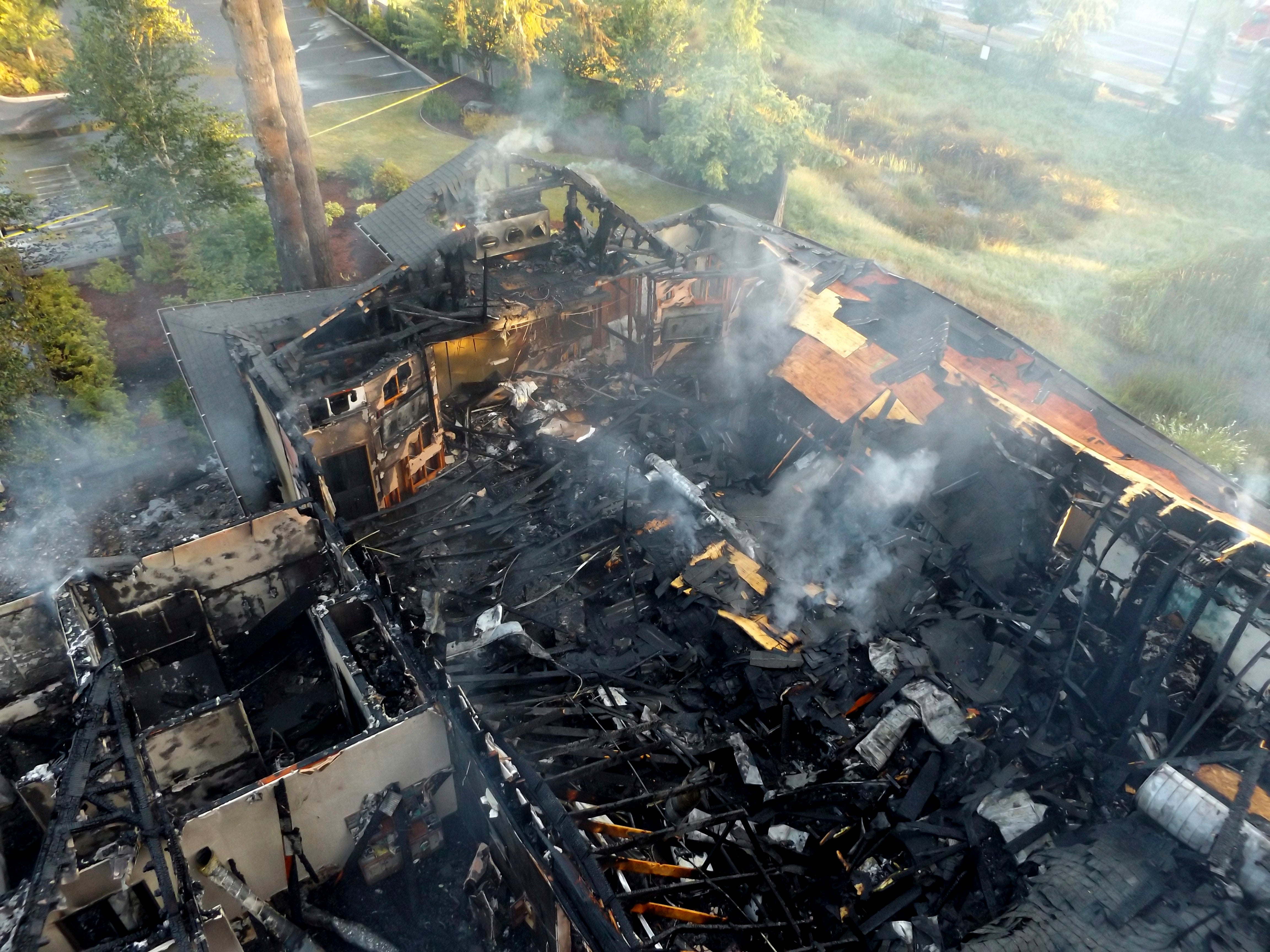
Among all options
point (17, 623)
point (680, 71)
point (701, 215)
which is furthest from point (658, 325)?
point (680, 71)

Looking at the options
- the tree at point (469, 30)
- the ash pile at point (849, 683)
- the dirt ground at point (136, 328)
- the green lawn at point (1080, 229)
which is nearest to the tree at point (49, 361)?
the dirt ground at point (136, 328)

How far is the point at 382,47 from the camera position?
34406mm

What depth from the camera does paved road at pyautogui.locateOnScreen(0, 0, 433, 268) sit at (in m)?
18.9

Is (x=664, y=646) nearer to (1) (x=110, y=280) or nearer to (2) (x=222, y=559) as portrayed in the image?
(2) (x=222, y=559)

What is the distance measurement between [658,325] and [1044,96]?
1148 inches

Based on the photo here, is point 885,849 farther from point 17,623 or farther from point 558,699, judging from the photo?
point 17,623

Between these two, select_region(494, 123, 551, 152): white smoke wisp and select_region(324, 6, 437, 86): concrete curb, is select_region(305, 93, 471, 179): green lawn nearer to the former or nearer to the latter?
select_region(494, 123, 551, 152): white smoke wisp

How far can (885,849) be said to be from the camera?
7809 millimetres

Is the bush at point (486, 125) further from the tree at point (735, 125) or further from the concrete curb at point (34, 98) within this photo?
A: the concrete curb at point (34, 98)

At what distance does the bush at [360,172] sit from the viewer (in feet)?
73.6

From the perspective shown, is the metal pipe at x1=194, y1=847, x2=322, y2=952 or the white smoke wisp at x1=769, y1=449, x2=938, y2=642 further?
the white smoke wisp at x1=769, y1=449, x2=938, y2=642

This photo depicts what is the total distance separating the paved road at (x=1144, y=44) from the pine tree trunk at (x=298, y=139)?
1409 inches

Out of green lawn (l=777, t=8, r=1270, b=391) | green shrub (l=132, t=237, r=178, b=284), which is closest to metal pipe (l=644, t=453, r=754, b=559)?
green lawn (l=777, t=8, r=1270, b=391)

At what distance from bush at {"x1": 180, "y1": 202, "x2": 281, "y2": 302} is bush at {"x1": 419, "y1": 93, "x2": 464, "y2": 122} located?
11.9 m
